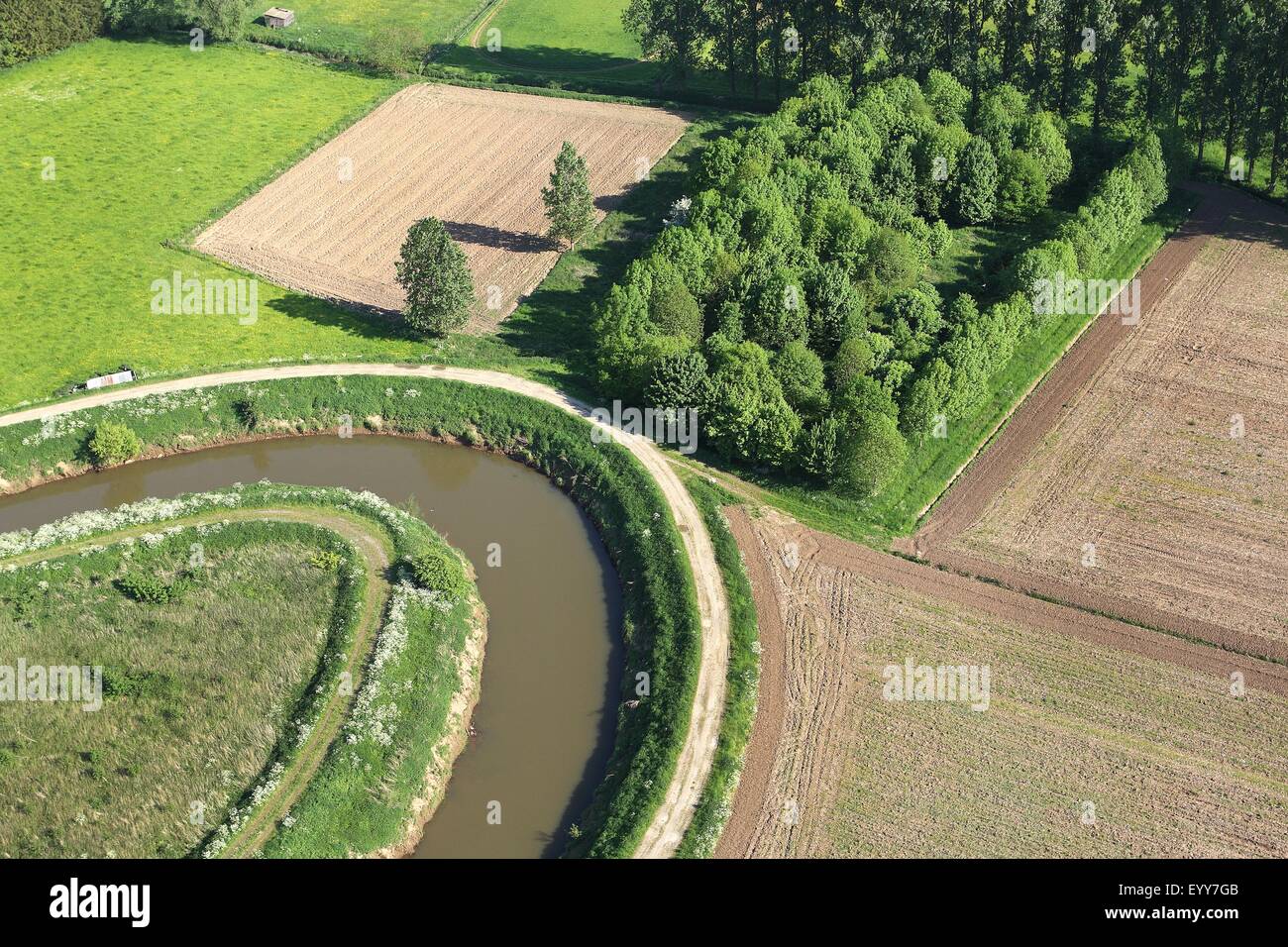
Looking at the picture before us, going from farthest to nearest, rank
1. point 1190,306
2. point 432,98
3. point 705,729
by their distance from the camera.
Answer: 1. point 432,98
2. point 1190,306
3. point 705,729

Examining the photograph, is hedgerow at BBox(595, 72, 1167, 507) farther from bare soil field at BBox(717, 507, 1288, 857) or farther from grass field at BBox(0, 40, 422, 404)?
grass field at BBox(0, 40, 422, 404)

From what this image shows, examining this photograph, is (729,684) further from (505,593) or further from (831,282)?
(831,282)

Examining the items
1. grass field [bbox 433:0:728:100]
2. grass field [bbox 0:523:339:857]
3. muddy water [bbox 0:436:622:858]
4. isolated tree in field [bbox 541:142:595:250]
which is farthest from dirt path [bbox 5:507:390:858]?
grass field [bbox 433:0:728:100]

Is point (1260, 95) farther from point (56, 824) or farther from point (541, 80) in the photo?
point (56, 824)

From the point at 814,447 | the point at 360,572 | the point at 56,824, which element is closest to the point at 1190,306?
the point at 814,447

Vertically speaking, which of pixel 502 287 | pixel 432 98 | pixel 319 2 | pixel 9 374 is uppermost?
pixel 319 2

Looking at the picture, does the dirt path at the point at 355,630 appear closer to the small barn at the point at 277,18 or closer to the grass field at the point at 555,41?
the grass field at the point at 555,41
